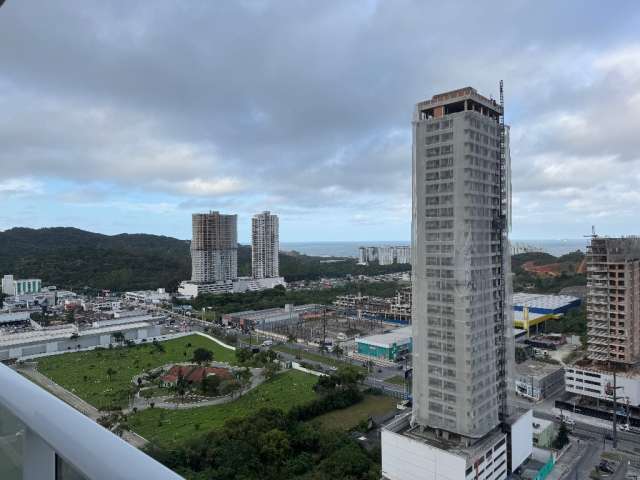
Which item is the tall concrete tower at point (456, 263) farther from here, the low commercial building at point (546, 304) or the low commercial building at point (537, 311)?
the low commercial building at point (546, 304)

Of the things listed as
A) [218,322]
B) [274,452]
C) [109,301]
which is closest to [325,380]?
[274,452]

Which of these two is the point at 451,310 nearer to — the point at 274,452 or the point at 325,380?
the point at 274,452

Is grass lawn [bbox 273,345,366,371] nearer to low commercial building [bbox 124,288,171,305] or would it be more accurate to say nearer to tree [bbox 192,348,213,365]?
tree [bbox 192,348,213,365]

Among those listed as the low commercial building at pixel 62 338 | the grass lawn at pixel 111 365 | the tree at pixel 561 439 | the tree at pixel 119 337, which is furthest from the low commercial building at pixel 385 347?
the low commercial building at pixel 62 338

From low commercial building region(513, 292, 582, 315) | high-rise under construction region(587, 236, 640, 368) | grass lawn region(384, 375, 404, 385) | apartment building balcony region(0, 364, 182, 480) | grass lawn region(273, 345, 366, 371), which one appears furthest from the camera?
low commercial building region(513, 292, 582, 315)

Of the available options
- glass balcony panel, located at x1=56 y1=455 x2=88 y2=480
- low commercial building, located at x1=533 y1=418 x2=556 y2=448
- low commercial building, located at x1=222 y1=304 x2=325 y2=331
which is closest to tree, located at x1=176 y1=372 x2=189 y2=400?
low commercial building, located at x1=533 y1=418 x2=556 y2=448

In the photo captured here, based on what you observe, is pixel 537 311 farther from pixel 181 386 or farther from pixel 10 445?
pixel 10 445
